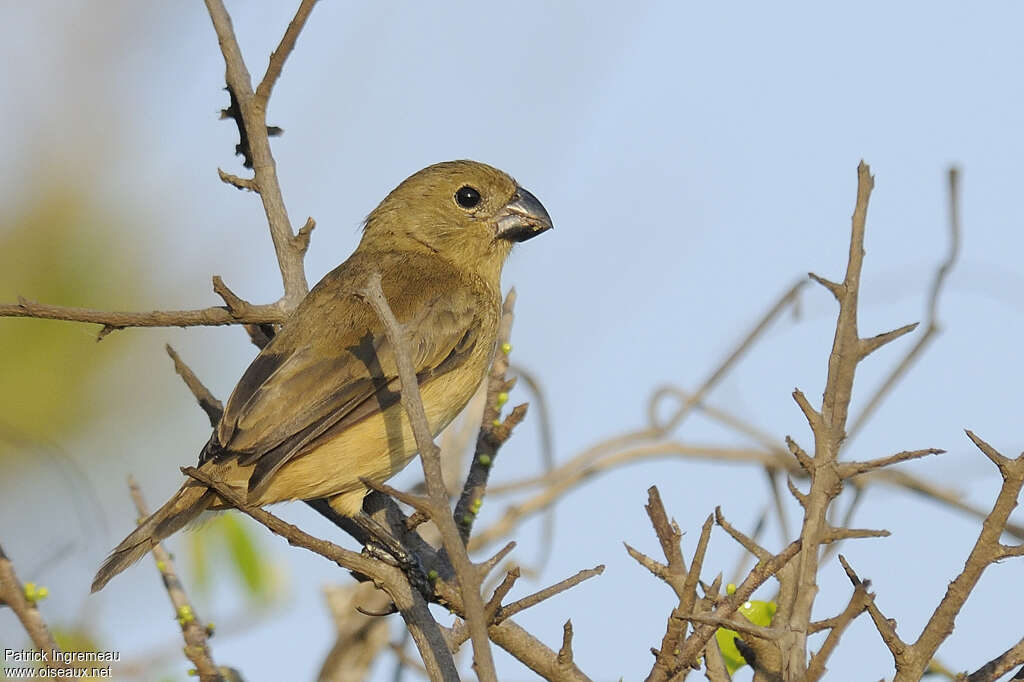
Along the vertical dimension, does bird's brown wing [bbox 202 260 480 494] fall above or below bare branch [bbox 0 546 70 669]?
above

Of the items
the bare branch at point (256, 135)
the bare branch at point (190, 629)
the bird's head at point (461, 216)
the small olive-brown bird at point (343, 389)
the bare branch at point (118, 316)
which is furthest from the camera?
the bird's head at point (461, 216)

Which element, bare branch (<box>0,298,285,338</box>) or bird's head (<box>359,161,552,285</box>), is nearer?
bare branch (<box>0,298,285,338</box>)

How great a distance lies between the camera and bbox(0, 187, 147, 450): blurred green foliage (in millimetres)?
5199

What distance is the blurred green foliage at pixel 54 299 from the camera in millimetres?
5199

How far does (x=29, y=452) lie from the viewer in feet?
13.3

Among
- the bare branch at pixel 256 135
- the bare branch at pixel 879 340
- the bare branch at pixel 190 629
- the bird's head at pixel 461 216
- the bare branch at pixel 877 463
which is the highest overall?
the bird's head at pixel 461 216

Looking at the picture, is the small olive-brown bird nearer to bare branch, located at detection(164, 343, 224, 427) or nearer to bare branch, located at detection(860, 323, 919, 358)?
bare branch, located at detection(164, 343, 224, 427)

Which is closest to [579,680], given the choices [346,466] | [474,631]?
[474,631]

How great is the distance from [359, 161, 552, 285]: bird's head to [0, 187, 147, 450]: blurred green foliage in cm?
113

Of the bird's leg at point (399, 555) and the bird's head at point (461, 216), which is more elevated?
the bird's head at point (461, 216)

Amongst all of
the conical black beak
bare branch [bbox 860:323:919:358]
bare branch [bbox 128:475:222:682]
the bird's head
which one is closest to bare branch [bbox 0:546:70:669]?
bare branch [bbox 128:475:222:682]

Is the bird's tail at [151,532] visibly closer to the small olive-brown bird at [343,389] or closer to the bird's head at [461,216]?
the small olive-brown bird at [343,389]

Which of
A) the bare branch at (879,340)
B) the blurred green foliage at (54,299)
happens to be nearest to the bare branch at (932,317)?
the bare branch at (879,340)

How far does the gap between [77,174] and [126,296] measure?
744 mm
